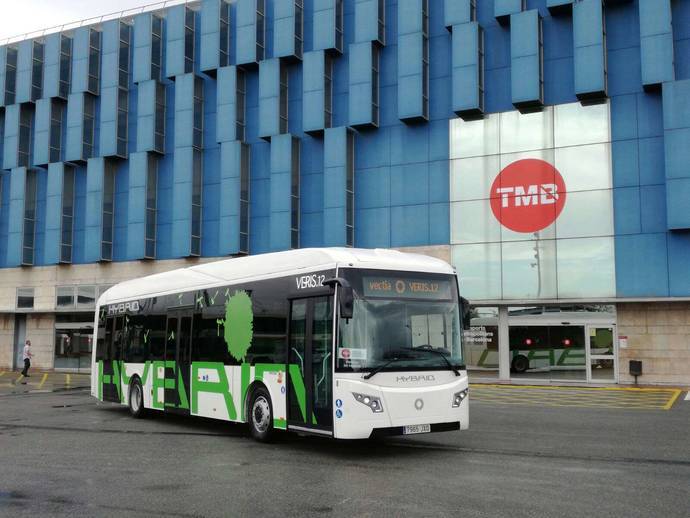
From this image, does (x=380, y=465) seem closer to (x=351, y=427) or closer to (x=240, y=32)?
(x=351, y=427)

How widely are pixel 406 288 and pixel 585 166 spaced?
17.8 m

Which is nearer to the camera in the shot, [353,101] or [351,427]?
[351,427]

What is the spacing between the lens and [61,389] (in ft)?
87.5

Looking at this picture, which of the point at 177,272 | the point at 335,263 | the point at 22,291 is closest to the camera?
the point at 335,263

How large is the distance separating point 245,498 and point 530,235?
834 inches

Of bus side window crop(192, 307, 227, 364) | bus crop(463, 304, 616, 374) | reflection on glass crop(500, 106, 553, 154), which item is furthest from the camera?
reflection on glass crop(500, 106, 553, 154)

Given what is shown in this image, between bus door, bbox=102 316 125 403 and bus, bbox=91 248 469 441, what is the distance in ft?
12.2

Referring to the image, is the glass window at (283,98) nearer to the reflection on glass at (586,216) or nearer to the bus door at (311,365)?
the reflection on glass at (586,216)

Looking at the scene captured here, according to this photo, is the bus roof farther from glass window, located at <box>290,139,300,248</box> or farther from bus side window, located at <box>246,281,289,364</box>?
glass window, located at <box>290,139,300,248</box>

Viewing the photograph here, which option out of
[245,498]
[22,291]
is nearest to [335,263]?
[245,498]

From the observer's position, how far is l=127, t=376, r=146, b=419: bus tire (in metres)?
16.9

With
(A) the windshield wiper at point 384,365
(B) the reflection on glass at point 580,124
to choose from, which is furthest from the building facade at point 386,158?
(A) the windshield wiper at point 384,365

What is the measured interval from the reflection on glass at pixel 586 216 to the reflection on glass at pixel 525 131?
224cm

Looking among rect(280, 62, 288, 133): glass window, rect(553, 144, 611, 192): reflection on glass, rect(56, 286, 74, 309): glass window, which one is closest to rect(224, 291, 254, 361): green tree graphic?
rect(553, 144, 611, 192): reflection on glass
